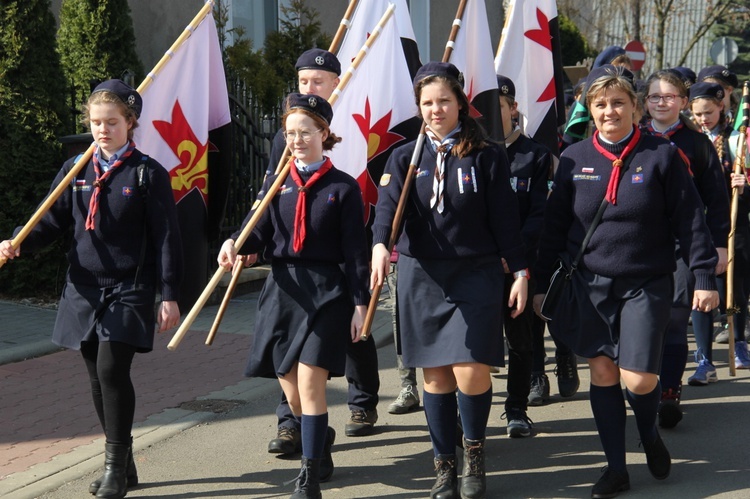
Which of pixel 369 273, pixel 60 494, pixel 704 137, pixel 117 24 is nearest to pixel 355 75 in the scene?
pixel 369 273

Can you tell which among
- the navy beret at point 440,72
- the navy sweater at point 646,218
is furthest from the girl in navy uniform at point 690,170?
the navy beret at point 440,72

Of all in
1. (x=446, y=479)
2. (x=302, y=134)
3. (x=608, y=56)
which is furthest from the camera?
(x=608, y=56)

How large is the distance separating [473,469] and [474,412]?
267mm

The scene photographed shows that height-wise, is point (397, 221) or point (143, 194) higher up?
point (143, 194)

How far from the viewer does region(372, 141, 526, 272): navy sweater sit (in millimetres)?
4805

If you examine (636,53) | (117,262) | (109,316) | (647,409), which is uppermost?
(636,53)

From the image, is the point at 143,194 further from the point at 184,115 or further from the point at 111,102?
the point at 184,115

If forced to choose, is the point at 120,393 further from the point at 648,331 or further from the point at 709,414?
the point at 709,414

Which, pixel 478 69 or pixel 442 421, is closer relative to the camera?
pixel 442 421

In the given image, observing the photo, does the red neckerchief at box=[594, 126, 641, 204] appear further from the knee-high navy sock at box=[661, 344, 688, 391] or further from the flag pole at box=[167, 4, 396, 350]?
the knee-high navy sock at box=[661, 344, 688, 391]

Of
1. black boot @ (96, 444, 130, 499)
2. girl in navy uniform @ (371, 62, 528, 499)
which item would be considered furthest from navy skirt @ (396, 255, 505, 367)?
black boot @ (96, 444, 130, 499)

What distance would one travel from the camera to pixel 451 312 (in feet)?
15.8

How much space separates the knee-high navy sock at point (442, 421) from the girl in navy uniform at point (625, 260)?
653 mm

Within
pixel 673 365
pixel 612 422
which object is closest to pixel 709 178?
pixel 673 365
